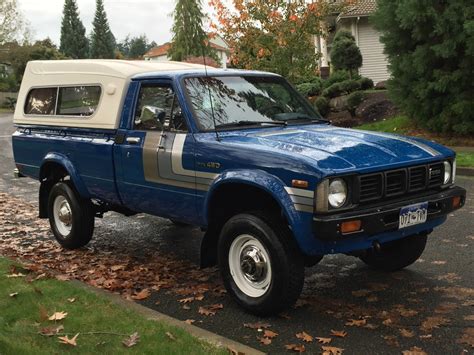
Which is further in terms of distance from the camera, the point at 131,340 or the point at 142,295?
the point at 142,295

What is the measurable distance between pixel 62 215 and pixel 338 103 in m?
15.4

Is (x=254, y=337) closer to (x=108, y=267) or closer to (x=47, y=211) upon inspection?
(x=108, y=267)

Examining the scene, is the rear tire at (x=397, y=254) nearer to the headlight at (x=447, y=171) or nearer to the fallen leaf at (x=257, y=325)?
the headlight at (x=447, y=171)

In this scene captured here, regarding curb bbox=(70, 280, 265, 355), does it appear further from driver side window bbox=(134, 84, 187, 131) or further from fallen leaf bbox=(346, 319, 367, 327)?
driver side window bbox=(134, 84, 187, 131)

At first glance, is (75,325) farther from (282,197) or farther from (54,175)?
(54,175)

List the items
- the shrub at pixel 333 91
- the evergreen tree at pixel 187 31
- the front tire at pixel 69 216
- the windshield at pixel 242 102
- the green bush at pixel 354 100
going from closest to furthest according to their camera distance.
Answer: the windshield at pixel 242 102 → the front tire at pixel 69 216 → the green bush at pixel 354 100 → the shrub at pixel 333 91 → the evergreen tree at pixel 187 31

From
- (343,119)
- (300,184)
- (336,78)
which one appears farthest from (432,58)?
(300,184)

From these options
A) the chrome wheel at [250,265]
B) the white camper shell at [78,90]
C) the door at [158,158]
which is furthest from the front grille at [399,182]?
the white camper shell at [78,90]

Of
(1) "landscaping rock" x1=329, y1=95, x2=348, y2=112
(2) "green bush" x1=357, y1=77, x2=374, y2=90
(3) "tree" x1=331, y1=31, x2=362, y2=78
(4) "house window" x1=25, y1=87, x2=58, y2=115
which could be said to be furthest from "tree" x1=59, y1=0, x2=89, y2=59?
(4) "house window" x1=25, y1=87, x2=58, y2=115

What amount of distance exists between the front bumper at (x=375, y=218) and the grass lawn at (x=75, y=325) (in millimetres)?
1081

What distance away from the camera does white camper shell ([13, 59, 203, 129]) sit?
601cm

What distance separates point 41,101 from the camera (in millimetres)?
7230

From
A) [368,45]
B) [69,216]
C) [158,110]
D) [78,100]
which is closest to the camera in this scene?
[158,110]

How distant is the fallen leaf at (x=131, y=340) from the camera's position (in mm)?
3857
